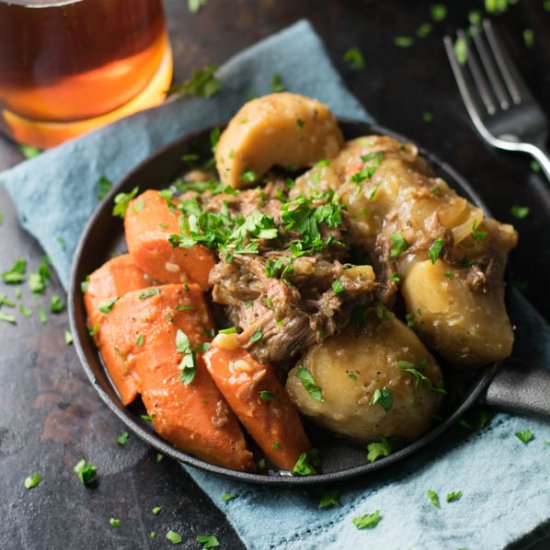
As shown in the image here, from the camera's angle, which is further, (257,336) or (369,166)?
(369,166)

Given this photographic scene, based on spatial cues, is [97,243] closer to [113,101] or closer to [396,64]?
[113,101]

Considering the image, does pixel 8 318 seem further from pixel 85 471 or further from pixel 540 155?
pixel 540 155

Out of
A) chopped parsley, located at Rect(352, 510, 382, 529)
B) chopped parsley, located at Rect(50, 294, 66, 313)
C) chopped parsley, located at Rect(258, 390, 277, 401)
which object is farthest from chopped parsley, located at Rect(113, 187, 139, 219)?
chopped parsley, located at Rect(352, 510, 382, 529)

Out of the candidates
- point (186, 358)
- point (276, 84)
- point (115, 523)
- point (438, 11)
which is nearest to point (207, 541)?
point (115, 523)

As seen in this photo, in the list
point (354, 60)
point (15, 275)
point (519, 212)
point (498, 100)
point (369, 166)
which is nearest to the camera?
point (369, 166)

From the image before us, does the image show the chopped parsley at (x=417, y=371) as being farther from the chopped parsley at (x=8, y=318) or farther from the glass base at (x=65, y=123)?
the glass base at (x=65, y=123)

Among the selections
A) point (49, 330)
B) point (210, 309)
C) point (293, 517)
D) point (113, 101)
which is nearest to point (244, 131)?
point (210, 309)
